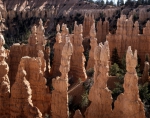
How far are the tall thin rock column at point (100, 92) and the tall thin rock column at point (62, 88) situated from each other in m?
1.78

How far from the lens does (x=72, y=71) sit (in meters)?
32.5

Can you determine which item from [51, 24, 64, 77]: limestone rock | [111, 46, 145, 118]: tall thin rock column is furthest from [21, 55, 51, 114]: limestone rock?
[51, 24, 64, 77]: limestone rock

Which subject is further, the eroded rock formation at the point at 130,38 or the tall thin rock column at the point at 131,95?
the eroded rock formation at the point at 130,38

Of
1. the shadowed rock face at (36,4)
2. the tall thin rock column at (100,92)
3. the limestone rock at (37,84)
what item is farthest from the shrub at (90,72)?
the shadowed rock face at (36,4)

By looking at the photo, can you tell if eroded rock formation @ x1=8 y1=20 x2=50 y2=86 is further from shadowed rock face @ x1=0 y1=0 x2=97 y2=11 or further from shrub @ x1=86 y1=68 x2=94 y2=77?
shadowed rock face @ x1=0 y1=0 x2=97 y2=11

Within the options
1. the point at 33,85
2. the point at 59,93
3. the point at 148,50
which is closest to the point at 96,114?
the point at 59,93

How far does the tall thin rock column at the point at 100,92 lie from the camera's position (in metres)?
18.4

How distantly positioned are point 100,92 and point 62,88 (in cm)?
262

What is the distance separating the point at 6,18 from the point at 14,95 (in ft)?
276

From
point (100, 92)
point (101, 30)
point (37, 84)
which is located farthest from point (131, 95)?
point (101, 30)

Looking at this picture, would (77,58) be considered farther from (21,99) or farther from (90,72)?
(21,99)

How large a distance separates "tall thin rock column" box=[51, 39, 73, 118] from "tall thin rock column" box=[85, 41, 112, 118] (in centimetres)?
178

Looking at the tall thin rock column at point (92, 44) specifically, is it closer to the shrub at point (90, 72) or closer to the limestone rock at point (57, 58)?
the shrub at point (90, 72)

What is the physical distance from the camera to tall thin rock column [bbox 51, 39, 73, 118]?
19047 millimetres
